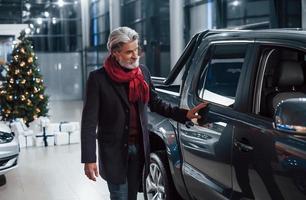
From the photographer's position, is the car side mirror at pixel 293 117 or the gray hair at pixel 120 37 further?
the gray hair at pixel 120 37

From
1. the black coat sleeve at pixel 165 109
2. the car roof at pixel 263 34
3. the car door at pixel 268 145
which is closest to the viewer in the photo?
the car door at pixel 268 145

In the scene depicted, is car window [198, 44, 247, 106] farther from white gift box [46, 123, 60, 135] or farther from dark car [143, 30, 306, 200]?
white gift box [46, 123, 60, 135]

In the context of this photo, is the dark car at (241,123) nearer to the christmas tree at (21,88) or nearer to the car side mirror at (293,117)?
the car side mirror at (293,117)

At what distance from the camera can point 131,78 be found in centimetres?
289

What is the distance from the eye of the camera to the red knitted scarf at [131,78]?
9.40 feet

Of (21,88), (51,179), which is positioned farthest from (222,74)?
(21,88)

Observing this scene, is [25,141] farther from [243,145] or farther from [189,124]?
[243,145]

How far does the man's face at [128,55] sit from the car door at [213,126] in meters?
0.59

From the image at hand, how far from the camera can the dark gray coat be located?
285cm

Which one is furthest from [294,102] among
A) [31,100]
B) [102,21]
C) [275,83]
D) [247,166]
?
[102,21]

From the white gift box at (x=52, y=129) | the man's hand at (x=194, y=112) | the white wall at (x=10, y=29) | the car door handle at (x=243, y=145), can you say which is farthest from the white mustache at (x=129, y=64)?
the white wall at (x=10, y=29)

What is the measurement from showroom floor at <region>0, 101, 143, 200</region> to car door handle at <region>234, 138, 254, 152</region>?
247cm

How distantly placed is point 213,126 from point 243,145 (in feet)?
1.30

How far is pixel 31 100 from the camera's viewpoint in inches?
398
